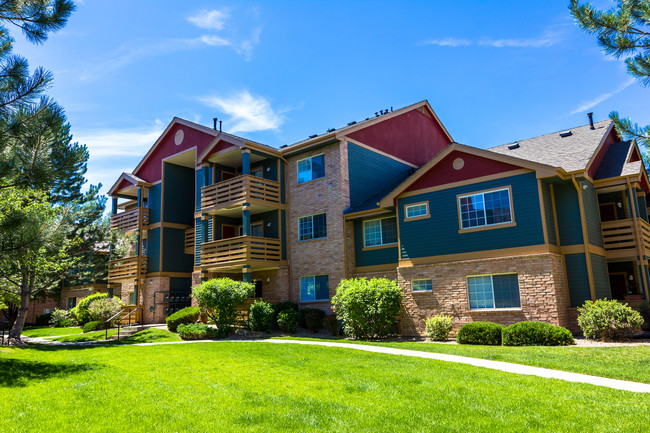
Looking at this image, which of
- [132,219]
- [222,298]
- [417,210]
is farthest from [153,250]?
[417,210]

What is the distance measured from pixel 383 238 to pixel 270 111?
7.70 metres

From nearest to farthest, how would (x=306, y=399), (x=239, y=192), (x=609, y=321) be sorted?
(x=306, y=399), (x=609, y=321), (x=239, y=192)

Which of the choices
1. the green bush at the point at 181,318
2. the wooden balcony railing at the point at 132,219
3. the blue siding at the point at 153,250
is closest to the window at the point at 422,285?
the green bush at the point at 181,318

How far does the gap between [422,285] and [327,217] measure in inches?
248

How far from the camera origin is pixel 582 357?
11.5m

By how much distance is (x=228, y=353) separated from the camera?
544 inches

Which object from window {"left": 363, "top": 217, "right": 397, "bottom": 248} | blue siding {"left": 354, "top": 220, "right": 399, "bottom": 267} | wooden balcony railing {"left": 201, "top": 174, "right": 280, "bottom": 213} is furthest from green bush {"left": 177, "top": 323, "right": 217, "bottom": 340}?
window {"left": 363, "top": 217, "right": 397, "bottom": 248}

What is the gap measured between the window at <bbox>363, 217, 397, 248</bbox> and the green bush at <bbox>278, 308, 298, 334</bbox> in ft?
15.5

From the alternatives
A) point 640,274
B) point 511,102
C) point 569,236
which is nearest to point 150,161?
point 511,102

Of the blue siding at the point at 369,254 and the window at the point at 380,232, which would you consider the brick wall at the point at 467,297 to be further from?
the window at the point at 380,232

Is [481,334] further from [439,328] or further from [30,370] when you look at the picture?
[30,370]

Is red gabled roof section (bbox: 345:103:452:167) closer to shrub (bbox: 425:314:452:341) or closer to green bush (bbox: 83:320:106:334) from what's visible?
shrub (bbox: 425:314:452:341)

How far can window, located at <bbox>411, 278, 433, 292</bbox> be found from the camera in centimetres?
1912

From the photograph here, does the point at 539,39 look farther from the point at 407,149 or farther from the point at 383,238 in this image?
the point at 407,149
